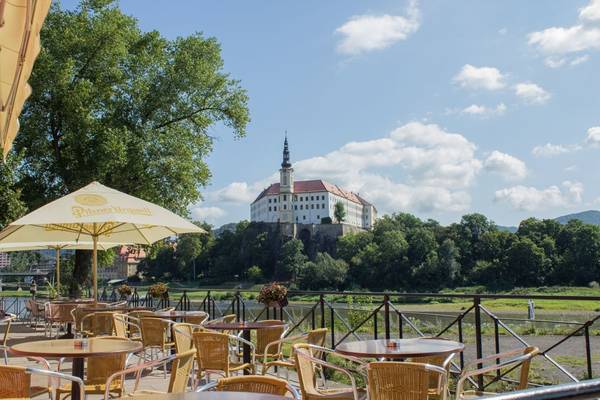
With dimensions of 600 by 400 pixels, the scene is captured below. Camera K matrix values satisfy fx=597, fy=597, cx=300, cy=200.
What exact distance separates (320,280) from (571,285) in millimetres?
26107

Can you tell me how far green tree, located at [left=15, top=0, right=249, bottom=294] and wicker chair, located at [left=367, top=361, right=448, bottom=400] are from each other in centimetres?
1273

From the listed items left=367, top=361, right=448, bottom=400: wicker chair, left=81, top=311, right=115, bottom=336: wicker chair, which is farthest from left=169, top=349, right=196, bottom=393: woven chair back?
left=81, top=311, right=115, bottom=336: wicker chair

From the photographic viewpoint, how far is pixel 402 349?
4.17 metres

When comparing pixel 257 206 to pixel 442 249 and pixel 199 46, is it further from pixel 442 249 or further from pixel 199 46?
pixel 199 46

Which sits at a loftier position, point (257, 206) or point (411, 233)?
point (257, 206)

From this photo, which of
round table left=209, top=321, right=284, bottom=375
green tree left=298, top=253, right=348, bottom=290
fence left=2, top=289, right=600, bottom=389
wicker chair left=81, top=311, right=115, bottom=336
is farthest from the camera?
green tree left=298, top=253, right=348, bottom=290

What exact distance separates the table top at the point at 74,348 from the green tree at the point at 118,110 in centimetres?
1088

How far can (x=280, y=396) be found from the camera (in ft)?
8.39

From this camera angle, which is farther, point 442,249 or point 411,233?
point 411,233

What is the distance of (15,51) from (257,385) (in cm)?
190

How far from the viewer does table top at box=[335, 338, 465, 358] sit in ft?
12.9

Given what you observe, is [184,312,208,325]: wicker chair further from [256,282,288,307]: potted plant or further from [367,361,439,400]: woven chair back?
[367,361,439,400]: woven chair back

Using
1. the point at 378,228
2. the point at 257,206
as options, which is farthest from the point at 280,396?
the point at 257,206

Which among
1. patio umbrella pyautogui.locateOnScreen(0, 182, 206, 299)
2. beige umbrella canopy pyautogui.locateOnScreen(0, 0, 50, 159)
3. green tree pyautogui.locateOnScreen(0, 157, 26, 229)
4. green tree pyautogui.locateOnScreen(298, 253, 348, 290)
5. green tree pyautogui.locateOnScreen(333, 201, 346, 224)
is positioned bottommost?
green tree pyautogui.locateOnScreen(298, 253, 348, 290)
